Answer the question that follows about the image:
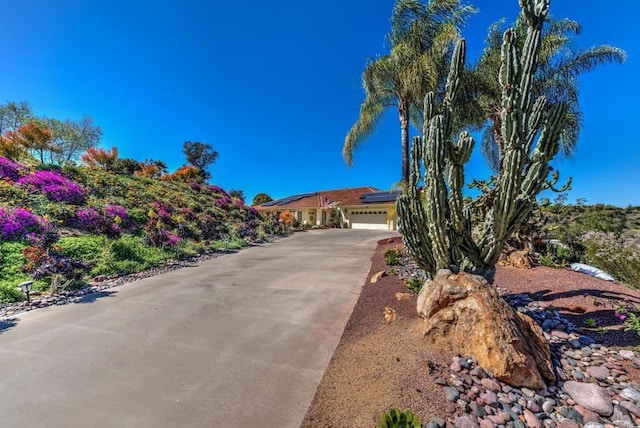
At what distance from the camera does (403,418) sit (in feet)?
6.49

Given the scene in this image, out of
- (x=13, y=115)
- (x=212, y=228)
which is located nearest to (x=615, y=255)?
(x=212, y=228)

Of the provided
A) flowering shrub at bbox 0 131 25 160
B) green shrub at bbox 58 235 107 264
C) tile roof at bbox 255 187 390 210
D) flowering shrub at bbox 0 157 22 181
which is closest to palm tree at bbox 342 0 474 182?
green shrub at bbox 58 235 107 264

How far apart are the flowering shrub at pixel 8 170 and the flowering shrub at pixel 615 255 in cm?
1839

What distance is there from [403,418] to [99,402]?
9.33 feet

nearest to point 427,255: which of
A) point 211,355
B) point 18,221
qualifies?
point 211,355

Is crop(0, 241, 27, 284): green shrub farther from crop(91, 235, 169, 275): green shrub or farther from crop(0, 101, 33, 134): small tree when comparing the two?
crop(0, 101, 33, 134): small tree

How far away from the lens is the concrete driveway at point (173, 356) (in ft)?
8.17

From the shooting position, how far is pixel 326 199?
28312 mm

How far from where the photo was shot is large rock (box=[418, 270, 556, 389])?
2.69 meters

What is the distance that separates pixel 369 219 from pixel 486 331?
859 inches

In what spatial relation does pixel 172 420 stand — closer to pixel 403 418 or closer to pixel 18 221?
pixel 403 418

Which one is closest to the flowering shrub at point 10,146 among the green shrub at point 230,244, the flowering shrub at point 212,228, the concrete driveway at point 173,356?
the flowering shrub at point 212,228

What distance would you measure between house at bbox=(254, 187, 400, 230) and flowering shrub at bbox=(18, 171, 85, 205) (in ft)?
61.7

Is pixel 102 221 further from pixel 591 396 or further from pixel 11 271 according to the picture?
pixel 591 396
